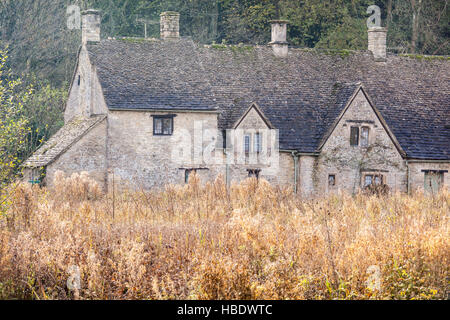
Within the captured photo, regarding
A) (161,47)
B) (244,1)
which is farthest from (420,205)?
(244,1)

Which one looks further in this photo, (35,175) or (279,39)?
(279,39)

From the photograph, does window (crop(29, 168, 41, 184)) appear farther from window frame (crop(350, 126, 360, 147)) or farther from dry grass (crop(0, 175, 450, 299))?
dry grass (crop(0, 175, 450, 299))

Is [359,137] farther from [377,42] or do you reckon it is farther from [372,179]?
[377,42]

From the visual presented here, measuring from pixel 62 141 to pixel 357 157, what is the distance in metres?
12.9

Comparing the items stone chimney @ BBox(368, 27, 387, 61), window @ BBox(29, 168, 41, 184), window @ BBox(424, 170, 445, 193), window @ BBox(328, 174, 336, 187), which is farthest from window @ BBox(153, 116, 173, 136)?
stone chimney @ BBox(368, 27, 387, 61)

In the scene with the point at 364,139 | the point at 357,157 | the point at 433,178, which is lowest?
the point at 433,178

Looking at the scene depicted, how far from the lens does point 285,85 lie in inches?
1581

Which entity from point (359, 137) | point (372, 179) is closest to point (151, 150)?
point (359, 137)

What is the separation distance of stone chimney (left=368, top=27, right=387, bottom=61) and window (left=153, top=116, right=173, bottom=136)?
12.7 meters

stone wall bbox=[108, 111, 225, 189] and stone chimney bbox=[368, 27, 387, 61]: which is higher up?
stone chimney bbox=[368, 27, 387, 61]

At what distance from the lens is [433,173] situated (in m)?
37.6

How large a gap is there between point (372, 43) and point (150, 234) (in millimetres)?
28157

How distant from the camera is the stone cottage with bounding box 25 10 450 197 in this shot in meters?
35.9

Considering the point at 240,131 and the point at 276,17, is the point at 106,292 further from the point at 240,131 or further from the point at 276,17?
the point at 276,17
